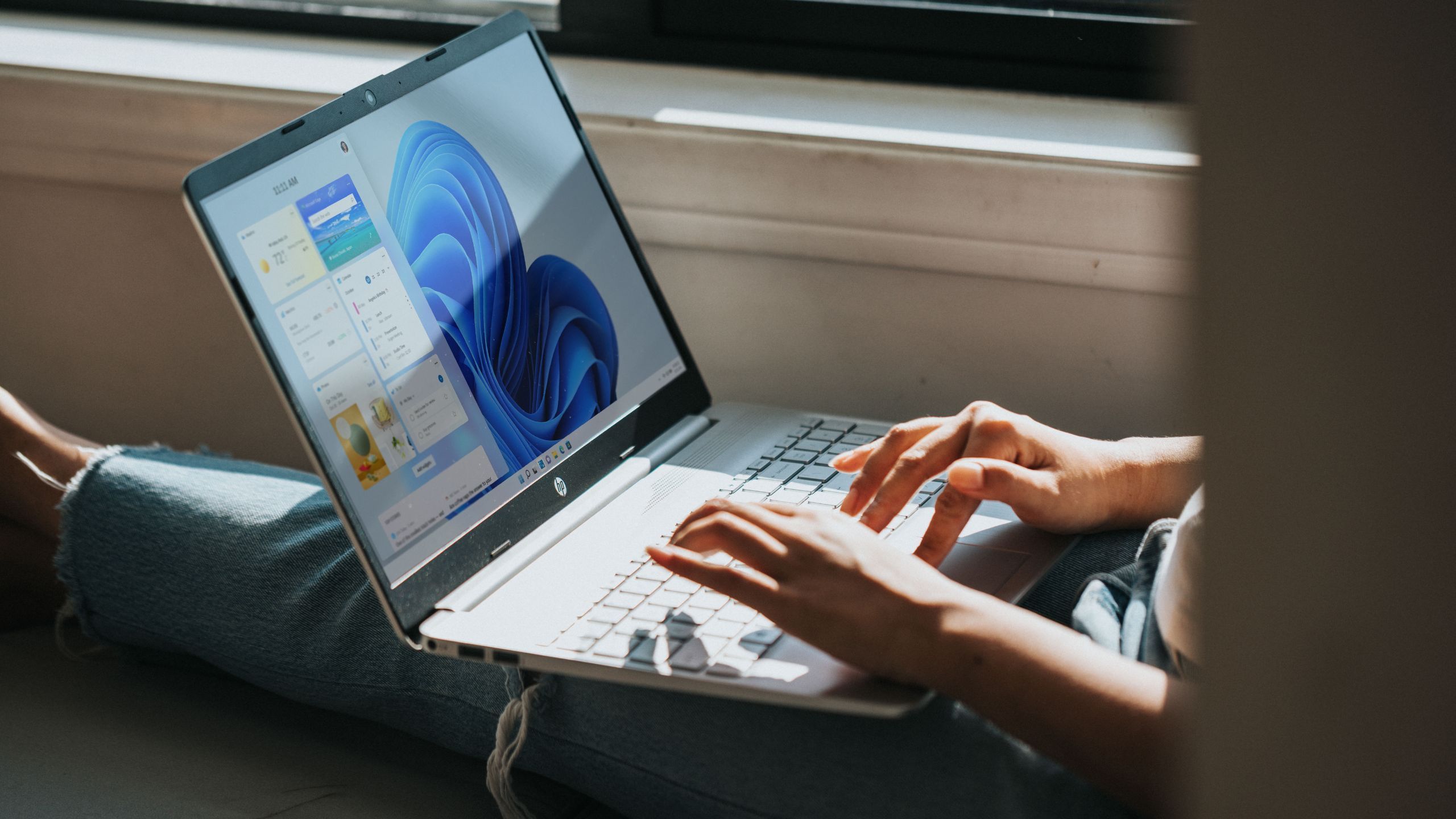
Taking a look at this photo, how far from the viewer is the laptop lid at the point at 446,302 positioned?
0.70m

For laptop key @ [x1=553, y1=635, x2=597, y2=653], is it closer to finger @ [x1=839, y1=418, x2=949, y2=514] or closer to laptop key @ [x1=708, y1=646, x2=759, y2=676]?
laptop key @ [x1=708, y1=646, x2=759, y2=676]

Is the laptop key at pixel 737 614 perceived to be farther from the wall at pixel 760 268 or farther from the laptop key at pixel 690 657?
the wall at pixel 760 268

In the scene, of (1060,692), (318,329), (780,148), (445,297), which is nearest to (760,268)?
(780,148)

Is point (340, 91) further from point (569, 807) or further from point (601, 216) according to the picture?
point (569, 807)

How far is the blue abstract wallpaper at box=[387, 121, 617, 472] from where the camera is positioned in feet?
2.58

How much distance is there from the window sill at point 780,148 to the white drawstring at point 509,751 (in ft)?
1.63

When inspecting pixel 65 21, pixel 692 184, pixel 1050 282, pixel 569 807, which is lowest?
pixel 569 807

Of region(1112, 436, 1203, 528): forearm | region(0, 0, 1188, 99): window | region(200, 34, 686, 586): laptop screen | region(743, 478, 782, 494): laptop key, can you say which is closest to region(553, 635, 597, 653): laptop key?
region(200, 34, 686, 586): laptop screen

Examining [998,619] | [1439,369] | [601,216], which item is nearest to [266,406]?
[601,216]

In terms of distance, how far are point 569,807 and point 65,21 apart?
1.19 m

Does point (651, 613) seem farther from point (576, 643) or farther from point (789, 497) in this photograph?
point (789, 497)

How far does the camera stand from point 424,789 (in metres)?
0.83

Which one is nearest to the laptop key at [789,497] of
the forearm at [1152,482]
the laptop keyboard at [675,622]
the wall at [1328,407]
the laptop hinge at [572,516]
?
the laptop keyboard at [675,622]

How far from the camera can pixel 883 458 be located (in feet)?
2.55
